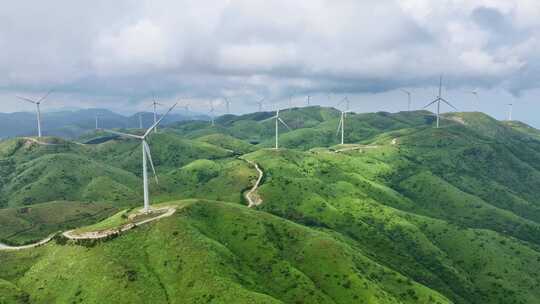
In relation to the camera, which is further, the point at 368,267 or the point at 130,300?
the point at 368,267

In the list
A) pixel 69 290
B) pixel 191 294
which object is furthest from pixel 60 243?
pixel 191 294

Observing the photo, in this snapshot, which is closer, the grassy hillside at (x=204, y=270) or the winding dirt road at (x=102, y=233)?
the grassy hillside at (x=204, y=270)

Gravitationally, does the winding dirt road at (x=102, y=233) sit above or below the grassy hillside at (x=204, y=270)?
above

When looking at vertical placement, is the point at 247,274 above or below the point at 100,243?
below

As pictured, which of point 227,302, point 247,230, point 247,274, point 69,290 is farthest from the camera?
point 247,230

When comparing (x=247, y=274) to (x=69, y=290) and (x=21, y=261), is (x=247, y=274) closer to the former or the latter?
(x=69, y=290)

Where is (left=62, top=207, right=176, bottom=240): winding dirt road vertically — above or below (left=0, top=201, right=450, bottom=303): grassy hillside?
above

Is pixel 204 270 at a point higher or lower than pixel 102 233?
lower

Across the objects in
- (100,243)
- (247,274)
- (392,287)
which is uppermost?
(100,243)

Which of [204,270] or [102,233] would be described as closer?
[204,270]

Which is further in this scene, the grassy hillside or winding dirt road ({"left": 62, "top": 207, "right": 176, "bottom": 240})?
winding dirt road ({"left": 62, "top": 207, "right": 176, "bottom": 240})

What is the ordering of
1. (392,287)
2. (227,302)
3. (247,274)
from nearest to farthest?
(227,302) → (247,274) → (392,287)
